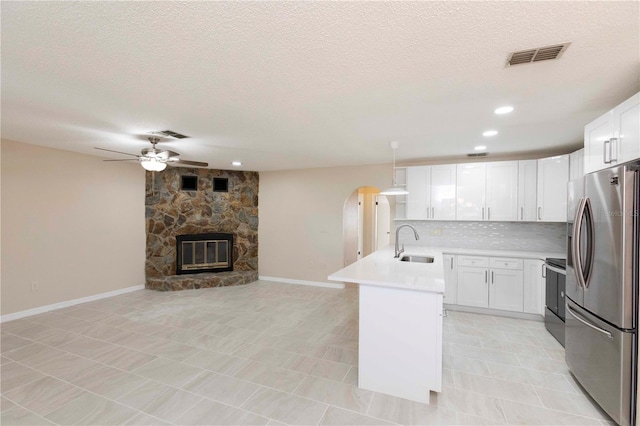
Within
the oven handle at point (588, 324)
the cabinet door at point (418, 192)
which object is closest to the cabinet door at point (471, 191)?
the cabinet door at point (418, 192)

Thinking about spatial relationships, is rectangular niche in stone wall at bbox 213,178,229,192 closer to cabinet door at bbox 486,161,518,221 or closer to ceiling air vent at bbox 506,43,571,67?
cabinet door at bbox 486,161,518,221

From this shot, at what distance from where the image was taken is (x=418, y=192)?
481cm

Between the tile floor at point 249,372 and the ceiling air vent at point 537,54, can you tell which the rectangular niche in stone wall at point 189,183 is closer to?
the tile floor at point 249,372

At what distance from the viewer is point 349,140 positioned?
3.62 meters

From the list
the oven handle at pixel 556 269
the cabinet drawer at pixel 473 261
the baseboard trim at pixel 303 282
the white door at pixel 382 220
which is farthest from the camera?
the white door at pixel 382 220

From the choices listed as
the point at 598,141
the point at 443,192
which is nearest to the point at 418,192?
the point at 443,192

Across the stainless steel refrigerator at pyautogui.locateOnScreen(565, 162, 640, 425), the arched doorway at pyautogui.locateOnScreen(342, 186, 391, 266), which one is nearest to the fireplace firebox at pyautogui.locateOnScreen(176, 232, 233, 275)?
the arched doorway at pyautogui.locateOnScreen(342, 186, 391, 266)

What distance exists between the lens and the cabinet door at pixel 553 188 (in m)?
3.84

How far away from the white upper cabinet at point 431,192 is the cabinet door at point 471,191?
0.29ft

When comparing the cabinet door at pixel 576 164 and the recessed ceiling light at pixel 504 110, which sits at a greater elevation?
the recessed ceiling light at pixel 504 110

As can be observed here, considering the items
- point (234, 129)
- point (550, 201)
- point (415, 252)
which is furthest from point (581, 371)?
point (234, 129)

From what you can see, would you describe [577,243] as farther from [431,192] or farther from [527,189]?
[431,192]

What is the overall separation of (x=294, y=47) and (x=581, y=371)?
337 centimetres

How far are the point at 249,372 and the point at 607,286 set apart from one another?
3.02 meters
